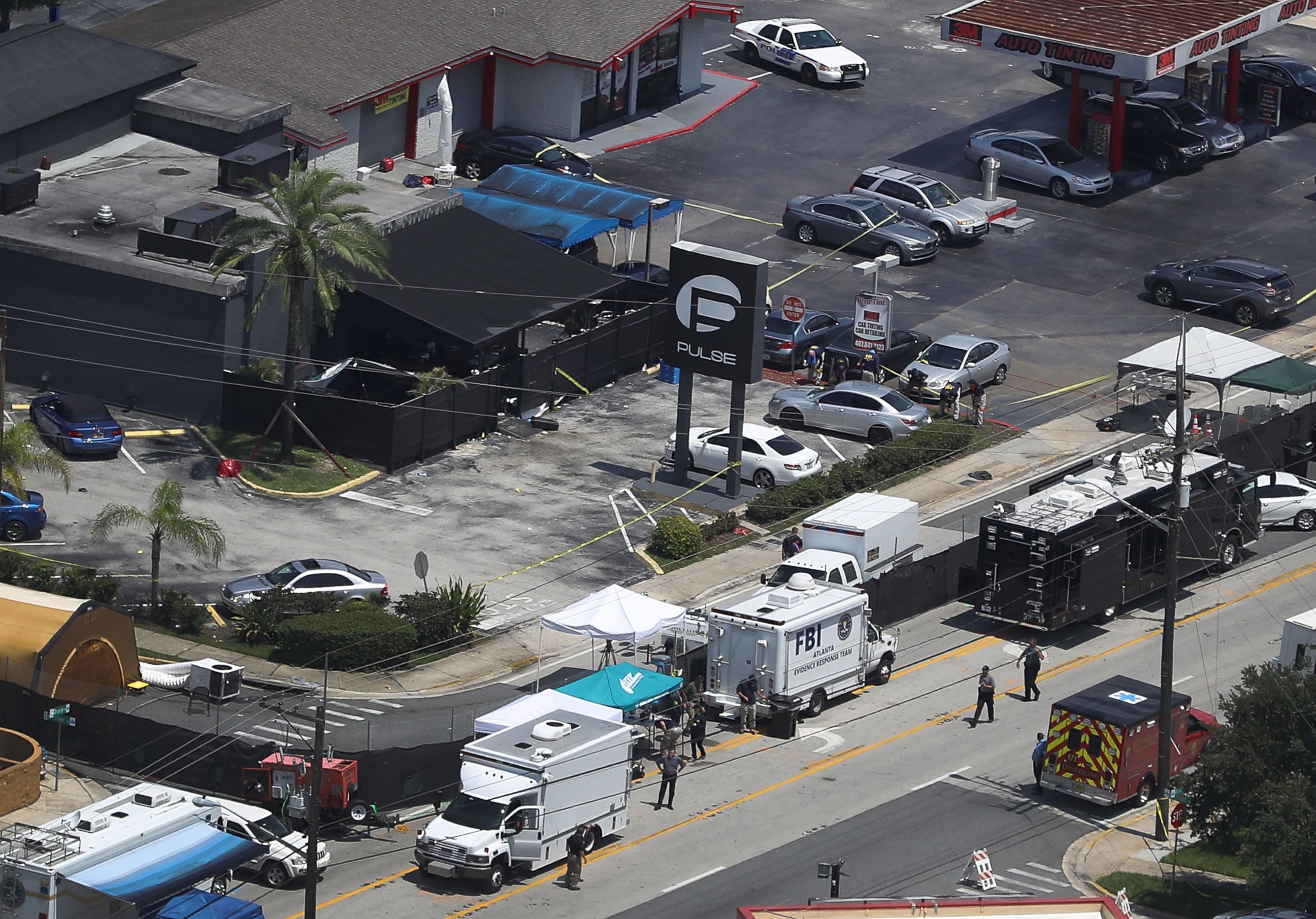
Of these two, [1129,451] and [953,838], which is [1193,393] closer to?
[1129,451]

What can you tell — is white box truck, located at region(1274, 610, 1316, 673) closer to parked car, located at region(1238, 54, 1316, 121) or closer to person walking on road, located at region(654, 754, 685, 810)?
person walking on road, located at region(654, 754, 685, 810)

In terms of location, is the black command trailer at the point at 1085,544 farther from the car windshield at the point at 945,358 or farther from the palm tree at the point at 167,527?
the palm tree at the point at 167,527

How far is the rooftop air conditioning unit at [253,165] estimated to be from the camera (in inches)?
2653

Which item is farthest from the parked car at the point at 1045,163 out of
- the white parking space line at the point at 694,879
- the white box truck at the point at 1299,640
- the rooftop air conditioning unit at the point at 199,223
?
the white parking space line at the point at 694,879

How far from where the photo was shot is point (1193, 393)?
226 feet

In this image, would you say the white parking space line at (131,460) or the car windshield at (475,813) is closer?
the car windshield at (475,813)

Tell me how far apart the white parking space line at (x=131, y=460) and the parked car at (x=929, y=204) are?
28.0 meters

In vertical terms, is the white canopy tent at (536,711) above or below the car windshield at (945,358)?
above

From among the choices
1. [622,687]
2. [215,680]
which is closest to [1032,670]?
[622,687]

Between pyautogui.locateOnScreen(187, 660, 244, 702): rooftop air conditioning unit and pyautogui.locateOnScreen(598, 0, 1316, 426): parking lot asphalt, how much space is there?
85.5ft

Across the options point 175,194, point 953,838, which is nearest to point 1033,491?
point 953,838

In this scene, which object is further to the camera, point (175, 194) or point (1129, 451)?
point (175, 194)

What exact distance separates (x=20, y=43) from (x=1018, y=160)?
33.6 m

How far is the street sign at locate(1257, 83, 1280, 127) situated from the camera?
8738 centimetres
